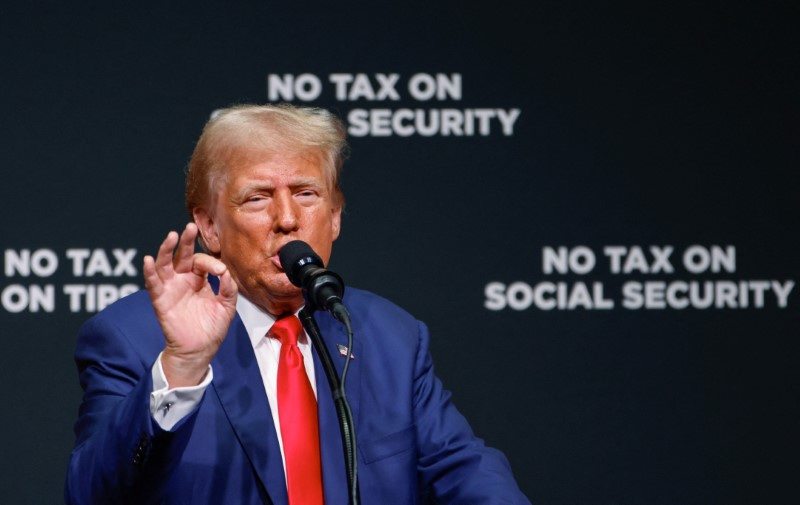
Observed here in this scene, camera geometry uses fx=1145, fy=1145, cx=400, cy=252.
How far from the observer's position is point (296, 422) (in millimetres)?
2059

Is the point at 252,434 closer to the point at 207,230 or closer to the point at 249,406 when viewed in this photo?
the point at 249,406

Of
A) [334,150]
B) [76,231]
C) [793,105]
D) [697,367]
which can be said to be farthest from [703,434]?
[76,231]

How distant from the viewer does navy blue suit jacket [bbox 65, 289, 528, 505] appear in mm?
1754

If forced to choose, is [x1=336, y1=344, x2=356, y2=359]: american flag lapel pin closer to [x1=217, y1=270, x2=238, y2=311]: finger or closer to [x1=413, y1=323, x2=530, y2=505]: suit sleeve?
[x1=413, y1=323, x2=530, y2=505]: suit sleeve

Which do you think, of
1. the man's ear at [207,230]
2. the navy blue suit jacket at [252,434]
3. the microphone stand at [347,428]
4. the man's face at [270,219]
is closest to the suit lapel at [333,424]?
the navy blue suit jacket at [252,434]

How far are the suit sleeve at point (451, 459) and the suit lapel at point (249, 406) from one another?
0.32 m

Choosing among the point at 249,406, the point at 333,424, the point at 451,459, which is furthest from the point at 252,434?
the point at 451,459

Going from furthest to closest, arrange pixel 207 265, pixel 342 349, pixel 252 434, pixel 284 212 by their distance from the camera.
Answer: pixel 342 349 → pixel 284 212 → pixel 252 434 → pixel 207 265

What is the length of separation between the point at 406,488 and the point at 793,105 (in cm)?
174

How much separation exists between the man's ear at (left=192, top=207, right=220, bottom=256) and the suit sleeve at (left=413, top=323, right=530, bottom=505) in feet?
1.52

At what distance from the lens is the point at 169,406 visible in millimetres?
1706

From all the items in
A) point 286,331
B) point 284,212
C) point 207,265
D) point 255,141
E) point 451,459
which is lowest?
point 451,459

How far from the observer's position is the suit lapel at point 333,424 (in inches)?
79.0

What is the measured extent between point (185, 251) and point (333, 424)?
0.52 m
